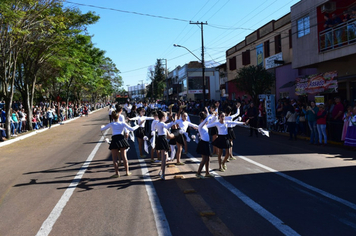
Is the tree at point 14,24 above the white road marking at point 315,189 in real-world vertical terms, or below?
above

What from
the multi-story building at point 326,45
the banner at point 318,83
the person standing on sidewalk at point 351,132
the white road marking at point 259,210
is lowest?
the white road marking at point 259,210

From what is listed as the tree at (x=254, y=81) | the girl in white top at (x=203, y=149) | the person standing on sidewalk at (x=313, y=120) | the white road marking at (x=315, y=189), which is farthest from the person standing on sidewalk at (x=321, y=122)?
the tree at (x=254, y=81)

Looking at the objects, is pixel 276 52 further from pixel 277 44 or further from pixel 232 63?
pixel 232 63

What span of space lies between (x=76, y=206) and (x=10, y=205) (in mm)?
1530

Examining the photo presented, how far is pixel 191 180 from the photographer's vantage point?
782 centimetres

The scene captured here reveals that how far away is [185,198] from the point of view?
6359 millimetres

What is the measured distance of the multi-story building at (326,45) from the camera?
1675cm

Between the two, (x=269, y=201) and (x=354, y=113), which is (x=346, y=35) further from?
(x=269, y=201)

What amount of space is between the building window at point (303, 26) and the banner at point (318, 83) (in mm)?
3009

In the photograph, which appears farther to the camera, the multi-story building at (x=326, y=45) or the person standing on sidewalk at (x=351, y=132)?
the multi-story building at (x=326, y=45)

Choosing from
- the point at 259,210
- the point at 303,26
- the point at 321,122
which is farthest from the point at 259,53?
the point at 259,210

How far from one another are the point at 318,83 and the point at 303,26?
4.50m

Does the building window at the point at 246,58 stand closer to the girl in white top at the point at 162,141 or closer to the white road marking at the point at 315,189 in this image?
the white road marking at the point at 315,189

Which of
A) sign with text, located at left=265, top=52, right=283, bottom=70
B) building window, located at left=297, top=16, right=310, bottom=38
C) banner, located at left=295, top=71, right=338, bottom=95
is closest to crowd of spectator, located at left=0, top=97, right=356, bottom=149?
banner, located at left=295, top=71, right=338, bottom=95
